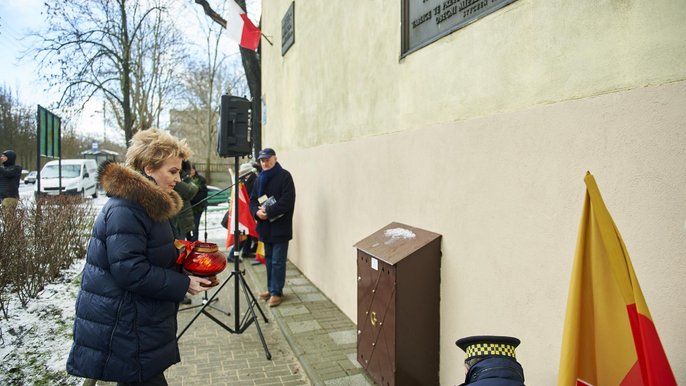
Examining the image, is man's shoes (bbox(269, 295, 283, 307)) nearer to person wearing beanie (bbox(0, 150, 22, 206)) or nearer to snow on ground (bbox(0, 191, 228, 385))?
snow on ground (bbox(0, 191, 228, 385))

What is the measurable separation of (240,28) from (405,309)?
7485 millimetres

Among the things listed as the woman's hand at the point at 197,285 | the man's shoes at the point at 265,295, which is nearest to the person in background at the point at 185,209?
the man's shoes at the point at 265,295

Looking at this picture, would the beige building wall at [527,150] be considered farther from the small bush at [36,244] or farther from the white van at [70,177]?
the white van at [70,177]

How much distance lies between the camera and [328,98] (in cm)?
609

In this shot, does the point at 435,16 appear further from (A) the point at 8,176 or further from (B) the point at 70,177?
(B) the point at 70,177

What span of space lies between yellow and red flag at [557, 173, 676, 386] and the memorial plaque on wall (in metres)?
1.57

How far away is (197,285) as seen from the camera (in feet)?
8.51

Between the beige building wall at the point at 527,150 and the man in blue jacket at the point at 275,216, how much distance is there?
1213 mm

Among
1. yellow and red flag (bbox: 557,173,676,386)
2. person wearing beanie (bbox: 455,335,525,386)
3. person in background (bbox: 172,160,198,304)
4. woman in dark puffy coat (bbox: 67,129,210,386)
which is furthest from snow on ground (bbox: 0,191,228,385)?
yellow and red flag (bbox: 557,173,676,386)

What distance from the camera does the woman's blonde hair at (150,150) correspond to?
2555mm

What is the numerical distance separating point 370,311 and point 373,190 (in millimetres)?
1428

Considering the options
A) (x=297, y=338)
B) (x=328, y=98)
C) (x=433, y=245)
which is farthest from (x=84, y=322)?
(x=328, y=98)

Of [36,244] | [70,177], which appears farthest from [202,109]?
[36,244]

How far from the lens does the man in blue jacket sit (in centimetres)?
578
